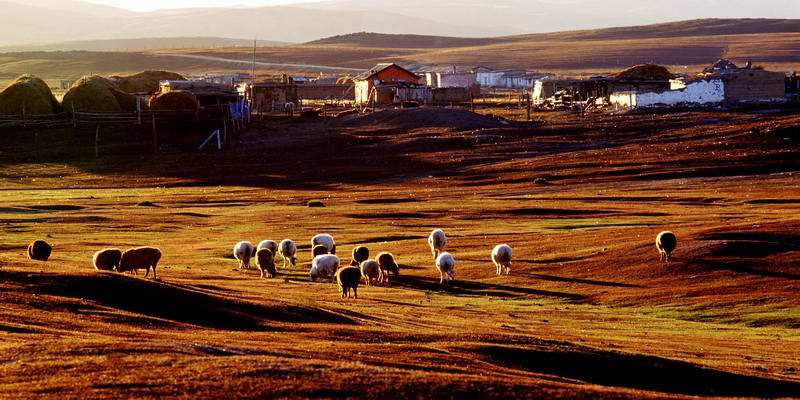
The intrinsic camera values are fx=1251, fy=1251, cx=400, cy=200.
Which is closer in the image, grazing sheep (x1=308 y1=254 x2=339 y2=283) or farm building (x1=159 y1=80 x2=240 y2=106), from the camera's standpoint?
grazing sheep (x1=308 y1=254 x2=339 y2=283)

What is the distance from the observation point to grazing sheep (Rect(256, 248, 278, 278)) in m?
36.9

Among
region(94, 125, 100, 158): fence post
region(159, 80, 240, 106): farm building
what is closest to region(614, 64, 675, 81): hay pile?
region(159, 80, 240, 106): farm building

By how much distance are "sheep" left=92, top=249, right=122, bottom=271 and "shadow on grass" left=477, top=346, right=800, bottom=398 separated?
16.0 meters

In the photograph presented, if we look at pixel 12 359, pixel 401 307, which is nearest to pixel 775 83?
pixel 401 307

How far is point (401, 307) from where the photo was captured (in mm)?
31203

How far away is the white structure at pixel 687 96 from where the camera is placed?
110 m

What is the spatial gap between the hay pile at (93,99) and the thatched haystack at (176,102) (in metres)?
3.62

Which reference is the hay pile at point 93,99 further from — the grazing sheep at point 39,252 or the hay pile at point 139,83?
the grazing sheep at point 39,252

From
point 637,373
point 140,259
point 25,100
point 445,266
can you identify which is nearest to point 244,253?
point 140,259

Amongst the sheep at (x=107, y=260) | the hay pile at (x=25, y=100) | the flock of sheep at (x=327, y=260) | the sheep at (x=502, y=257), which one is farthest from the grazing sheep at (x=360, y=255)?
the hay pile at (x=25, y=100)

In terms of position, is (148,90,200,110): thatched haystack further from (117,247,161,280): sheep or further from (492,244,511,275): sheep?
(117,247,161,280): sheep

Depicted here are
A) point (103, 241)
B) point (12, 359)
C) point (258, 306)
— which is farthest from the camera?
point (103, 241)

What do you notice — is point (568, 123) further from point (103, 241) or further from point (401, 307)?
point (401, 307)

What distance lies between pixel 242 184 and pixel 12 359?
61490mm
